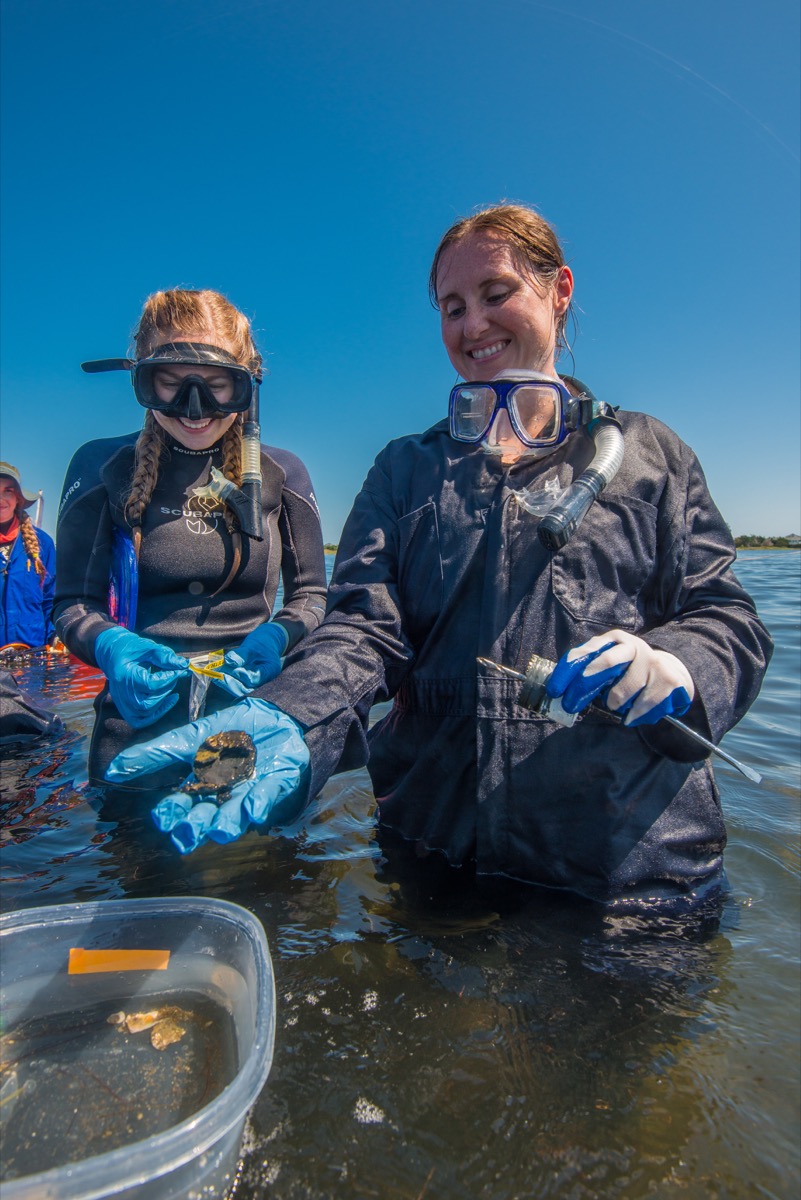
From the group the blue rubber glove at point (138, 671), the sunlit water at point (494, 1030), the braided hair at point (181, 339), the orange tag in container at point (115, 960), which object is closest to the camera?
the sunlit water at point (494, 1030)

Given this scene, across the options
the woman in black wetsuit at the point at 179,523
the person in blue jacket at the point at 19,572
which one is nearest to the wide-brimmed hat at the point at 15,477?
the person in blue jacket at the point at 19,572

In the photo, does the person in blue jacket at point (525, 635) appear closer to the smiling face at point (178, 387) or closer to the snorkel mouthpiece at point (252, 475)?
the snorkel mouthpiece at point (252, 475)

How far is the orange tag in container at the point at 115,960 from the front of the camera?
164cm

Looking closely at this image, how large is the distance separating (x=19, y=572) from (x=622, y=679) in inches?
299

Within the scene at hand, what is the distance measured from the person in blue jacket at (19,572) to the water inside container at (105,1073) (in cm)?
687

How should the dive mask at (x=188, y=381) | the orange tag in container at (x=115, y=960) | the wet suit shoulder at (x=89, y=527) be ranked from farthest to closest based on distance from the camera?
the wet suit shoulder at (x=89, y=527) → the dive mask at (x=188, y=381) → the orange tag in container at (x=115, y=960)

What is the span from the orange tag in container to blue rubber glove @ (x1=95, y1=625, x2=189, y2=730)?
1102mm

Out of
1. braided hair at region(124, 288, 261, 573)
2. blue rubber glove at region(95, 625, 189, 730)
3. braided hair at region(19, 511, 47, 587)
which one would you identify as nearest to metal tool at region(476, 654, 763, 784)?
blue rubber glove at region(95, 625, 189, 730)

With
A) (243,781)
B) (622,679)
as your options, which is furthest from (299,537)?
(622,679)

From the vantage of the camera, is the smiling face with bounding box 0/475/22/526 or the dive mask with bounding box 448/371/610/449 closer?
the dive mask with bounding box 448/371/610/449

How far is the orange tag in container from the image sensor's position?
64.6 inches

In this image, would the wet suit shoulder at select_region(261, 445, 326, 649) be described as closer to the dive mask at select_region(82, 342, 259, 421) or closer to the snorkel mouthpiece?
the snorkel mouthpiece

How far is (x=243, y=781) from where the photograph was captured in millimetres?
1649

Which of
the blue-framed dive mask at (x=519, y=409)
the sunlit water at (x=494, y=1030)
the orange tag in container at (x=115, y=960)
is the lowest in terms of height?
the sunlit water at (x=494, y=1030)
